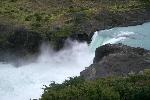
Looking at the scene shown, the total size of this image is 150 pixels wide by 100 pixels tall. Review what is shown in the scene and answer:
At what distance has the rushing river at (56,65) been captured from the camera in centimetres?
3680

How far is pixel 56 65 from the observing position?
4303cm

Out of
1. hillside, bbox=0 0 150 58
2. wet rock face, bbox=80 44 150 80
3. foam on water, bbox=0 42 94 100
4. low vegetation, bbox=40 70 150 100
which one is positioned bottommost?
foam on water, bbox=0 42 94 100

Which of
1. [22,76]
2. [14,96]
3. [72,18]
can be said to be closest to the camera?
[14,96]

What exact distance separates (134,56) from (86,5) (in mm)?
25823

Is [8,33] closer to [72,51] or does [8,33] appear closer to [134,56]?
[72,51]

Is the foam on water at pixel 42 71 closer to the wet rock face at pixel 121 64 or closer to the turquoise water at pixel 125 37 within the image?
the turquoise water at pixel 125 37

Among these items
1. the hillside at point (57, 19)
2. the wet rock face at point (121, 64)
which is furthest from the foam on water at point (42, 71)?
the wet rock face at point (121, 64)

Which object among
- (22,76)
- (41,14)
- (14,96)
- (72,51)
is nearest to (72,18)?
(41,14)

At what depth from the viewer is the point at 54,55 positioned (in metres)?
45.8

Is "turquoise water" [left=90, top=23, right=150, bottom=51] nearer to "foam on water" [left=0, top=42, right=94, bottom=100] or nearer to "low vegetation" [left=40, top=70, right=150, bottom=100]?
"foam on water" [left=0, top=42, right=94, bottom=100]

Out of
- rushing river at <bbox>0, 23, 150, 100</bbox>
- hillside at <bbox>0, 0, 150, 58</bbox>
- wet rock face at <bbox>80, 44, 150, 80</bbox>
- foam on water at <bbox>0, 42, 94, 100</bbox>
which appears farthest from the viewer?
hillside at <bbox>0, 0, 150, 58</bbox>

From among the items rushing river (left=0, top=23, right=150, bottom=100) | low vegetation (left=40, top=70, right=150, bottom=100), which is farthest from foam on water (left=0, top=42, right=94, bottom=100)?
low vegetation (left=40, top=70, right=150, bottom=100)

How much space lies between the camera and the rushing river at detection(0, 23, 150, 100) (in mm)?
36803

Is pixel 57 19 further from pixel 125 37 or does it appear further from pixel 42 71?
pixel 42 71
